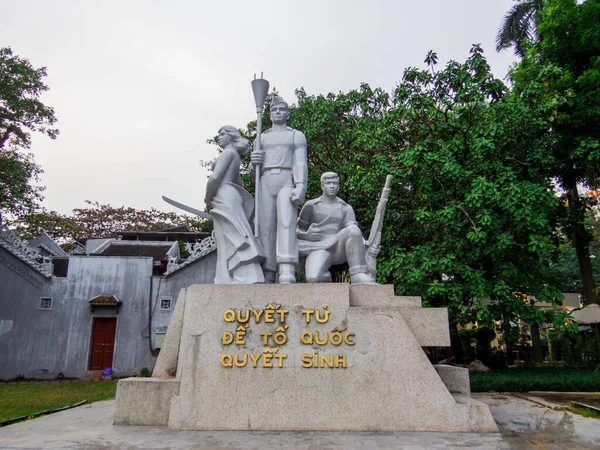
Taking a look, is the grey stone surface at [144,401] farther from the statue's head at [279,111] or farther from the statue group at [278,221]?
the statue's head at [279,111]

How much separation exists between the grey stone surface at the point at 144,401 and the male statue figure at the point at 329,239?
6.80ft

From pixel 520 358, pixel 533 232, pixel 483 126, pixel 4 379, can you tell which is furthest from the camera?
pixel 520 358

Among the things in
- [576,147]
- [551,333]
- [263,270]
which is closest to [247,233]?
[263,270]

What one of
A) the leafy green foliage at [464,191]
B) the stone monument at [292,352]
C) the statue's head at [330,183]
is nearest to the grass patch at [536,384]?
the leafy green foliage at [464,191]

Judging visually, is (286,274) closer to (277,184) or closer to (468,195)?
(277,184)

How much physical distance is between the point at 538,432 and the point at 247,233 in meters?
3.81

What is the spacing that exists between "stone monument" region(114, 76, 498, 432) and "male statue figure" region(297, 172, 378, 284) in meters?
0.02

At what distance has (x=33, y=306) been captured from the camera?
1738 centimetres

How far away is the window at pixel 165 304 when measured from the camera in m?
18.0

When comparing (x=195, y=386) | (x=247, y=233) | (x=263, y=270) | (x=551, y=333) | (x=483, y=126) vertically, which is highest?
(x=483, y=126)

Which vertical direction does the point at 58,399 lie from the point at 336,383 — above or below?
below

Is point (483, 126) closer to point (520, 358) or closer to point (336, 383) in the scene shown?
point (336, 383)

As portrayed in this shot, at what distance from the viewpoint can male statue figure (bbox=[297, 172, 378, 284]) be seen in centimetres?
568

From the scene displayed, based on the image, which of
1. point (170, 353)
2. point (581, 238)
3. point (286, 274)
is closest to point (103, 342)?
point (170, 353)
